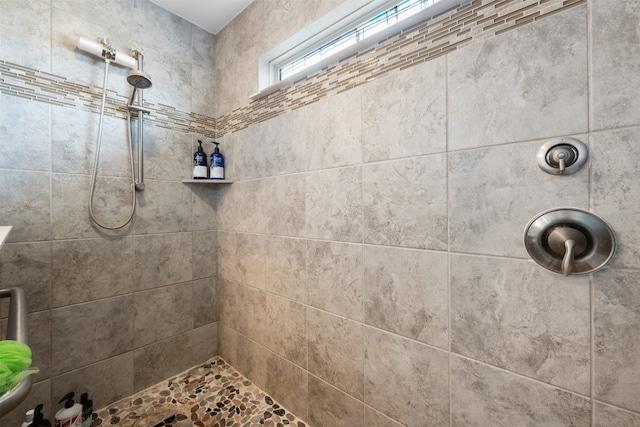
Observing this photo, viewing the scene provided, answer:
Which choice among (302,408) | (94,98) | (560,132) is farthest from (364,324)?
(94,98)

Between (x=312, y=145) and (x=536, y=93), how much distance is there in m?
0.75

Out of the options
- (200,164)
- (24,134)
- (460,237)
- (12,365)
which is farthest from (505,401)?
(24,134)

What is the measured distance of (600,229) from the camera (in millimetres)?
584

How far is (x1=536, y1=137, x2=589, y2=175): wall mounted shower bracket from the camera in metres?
0.60

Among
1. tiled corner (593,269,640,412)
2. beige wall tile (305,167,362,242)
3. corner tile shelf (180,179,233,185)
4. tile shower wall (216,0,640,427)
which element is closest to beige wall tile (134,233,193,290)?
corner tile shelf (180,179,233,185)

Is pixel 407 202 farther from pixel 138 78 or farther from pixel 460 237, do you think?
pixel 138 78

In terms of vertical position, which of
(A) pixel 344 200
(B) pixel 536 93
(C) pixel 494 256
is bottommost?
(C) pixel 494 256

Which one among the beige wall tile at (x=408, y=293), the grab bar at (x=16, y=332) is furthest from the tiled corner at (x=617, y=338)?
the grab bar at (x=16, y=332)

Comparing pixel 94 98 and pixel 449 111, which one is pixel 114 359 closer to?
pixel 94 98

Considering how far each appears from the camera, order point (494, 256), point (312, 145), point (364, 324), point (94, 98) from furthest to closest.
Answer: point (94, 98), point (312, 145), point (364, 324), point (494, 256)

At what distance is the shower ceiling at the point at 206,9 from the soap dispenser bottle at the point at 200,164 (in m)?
0.72

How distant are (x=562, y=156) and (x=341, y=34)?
98 cm

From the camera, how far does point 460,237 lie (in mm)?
766

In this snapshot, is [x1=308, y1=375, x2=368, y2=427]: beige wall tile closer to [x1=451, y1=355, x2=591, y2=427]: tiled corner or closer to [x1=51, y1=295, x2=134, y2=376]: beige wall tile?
[x1=451, y1=355, x2=591, y2=427]: tiled corner
